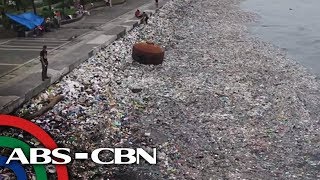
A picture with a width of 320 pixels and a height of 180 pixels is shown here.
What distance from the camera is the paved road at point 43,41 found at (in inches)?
923

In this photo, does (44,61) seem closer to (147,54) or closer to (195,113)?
(195,113)

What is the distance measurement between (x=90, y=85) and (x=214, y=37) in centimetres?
1836

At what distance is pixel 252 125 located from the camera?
1828 centimetres

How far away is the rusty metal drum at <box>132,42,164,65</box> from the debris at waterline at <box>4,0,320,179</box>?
1.63 ft

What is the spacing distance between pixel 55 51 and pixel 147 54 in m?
5.48

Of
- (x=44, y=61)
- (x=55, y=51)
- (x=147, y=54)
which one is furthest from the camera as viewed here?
(x=147, y=54)

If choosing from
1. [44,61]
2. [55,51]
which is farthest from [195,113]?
[55,51]

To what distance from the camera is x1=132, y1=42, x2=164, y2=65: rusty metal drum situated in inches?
1028

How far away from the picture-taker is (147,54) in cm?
2606

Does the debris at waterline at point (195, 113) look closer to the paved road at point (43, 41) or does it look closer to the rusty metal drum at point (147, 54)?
the rusty metal drum at point (147, 54)

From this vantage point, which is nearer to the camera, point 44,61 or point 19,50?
point 44,61

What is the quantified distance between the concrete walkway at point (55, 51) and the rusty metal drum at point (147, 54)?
245 centimetres

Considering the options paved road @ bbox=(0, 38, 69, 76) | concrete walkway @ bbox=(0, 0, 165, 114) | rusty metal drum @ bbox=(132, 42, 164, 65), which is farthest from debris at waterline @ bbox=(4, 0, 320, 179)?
paved road @ bbox=(0, 38, 69, 76)

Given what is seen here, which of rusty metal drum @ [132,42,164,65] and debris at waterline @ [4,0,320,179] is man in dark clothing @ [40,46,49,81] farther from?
rusty metal drum @ [132,42,164,65]
